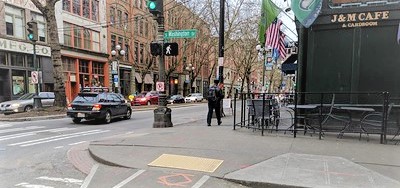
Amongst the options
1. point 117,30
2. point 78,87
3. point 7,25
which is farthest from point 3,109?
point 117,30

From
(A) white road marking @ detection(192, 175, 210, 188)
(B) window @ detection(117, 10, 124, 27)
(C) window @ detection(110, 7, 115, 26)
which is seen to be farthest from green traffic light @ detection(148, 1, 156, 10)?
(B) window @ detection(117, 10, 124, 27)

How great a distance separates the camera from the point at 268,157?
6.48 meters

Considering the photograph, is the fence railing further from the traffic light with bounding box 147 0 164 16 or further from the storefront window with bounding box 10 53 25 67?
the storefront window with bounding box 10 53 25 67

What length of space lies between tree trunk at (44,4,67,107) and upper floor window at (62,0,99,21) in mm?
14025

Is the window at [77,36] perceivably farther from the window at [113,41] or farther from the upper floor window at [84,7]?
the window at [113,41]

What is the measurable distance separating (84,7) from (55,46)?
17.6m

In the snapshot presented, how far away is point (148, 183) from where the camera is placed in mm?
5246

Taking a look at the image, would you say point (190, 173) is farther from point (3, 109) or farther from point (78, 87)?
point (78, 87)

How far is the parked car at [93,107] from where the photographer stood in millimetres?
14430

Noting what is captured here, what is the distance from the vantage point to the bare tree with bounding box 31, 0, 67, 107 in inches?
742

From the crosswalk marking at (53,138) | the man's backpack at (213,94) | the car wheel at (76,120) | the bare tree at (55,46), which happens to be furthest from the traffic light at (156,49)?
the bare tree at (55,46)

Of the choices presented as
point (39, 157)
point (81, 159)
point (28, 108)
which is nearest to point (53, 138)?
point (39, 157)

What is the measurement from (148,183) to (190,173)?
2.58ft

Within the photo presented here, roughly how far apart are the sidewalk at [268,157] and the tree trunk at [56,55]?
42.3 feet
